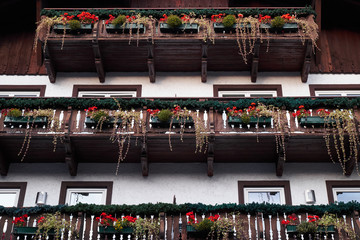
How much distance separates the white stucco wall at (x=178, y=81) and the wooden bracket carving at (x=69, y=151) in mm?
2941

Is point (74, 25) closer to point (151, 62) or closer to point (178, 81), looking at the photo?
point (151, 62)

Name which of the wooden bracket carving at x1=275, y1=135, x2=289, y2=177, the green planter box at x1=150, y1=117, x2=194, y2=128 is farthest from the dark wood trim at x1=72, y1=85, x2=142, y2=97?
the wooden bracket carving at x1=275, y1=135, x2=289, y2=177

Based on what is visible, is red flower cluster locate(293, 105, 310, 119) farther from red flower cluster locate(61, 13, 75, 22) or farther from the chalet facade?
red flower cluster locate(61, 13, 75, 22)

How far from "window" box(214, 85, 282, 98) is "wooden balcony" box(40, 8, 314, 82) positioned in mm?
406

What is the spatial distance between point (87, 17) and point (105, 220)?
805 cm

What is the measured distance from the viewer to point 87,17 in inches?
880

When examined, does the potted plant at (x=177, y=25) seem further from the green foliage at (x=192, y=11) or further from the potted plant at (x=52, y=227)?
the potted plant at (x=52, y=227)

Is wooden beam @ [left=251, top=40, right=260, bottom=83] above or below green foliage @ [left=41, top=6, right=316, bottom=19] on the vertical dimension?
below

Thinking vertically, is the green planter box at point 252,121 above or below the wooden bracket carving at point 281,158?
above

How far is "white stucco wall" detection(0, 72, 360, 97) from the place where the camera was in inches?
899

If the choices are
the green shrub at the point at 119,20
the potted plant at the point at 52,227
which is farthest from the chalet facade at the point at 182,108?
the potted plant at the point at 52,227

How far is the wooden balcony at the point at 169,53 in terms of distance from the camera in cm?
2220

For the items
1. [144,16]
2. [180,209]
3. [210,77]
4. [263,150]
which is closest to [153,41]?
[144,16]

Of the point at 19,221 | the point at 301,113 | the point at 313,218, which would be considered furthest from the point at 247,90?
the point at 19,221
